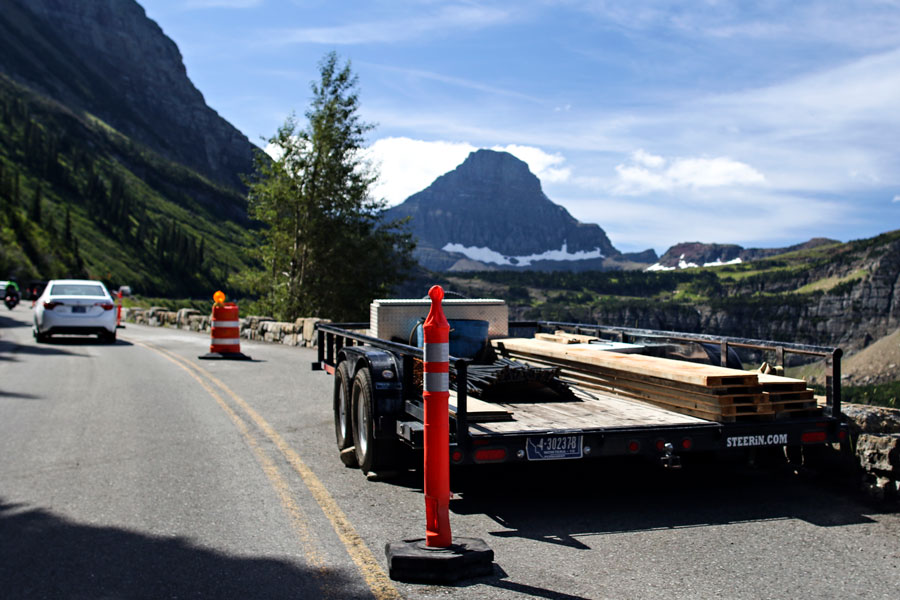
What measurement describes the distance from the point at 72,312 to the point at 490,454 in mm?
18129

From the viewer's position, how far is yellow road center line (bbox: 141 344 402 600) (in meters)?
3.97

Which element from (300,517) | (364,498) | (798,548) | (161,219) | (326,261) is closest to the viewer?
(798,548)

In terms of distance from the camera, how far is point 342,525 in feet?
16.6

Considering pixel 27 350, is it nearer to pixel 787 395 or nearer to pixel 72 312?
pixel 72 312

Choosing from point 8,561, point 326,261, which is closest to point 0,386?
point 8,561

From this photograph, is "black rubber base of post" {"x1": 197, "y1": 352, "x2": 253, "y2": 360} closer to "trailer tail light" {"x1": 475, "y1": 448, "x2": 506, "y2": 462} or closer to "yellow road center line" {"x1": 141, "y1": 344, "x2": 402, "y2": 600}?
"yellow road center line" {"x1": 141, "y1": 344, "x2": 402, "y2": 600}

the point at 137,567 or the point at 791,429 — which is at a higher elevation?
the point at 791,429

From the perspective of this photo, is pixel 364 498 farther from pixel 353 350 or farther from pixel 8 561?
pixel 8 561

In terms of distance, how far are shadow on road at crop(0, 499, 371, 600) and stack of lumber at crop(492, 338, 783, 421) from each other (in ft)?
9.92

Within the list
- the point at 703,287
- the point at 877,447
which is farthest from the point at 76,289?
the point at 703,287

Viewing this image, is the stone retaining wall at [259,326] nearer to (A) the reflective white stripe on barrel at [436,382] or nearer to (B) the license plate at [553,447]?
(B) the license plate at [553,447]

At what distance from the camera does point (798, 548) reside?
15.2 feet

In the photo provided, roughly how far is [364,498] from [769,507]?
3028mm

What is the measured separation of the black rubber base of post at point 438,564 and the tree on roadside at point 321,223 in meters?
26.0
